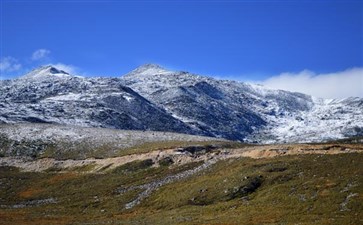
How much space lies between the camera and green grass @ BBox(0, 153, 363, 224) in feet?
186

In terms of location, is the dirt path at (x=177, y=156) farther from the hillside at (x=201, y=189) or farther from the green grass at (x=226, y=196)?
the green grass at (x=226, y=196)

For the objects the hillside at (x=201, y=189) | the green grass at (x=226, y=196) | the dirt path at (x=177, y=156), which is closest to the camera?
the green grass at (x=226, y=196)

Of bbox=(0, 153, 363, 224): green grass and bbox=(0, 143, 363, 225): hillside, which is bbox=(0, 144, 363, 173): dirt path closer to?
bbox=(0, 143, 363, 225): hillside

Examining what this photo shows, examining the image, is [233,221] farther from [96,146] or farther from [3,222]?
[96,146]

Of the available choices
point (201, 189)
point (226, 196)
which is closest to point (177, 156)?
point (201, 189)

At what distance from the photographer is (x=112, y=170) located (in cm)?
10988

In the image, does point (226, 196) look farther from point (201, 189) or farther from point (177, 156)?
point (177, 156)

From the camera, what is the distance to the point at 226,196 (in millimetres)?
70188

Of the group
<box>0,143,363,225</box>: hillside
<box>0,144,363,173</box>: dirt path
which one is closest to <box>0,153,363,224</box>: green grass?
<box>0,143,363,225</box>: hillside

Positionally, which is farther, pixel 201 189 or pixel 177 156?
pixel 177 156

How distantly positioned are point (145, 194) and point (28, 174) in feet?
156

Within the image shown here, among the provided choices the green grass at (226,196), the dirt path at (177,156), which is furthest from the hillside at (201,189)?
the dirt path at (177,156)

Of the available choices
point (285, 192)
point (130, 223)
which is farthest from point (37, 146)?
point (285, 192)

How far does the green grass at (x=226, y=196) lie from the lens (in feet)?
186
